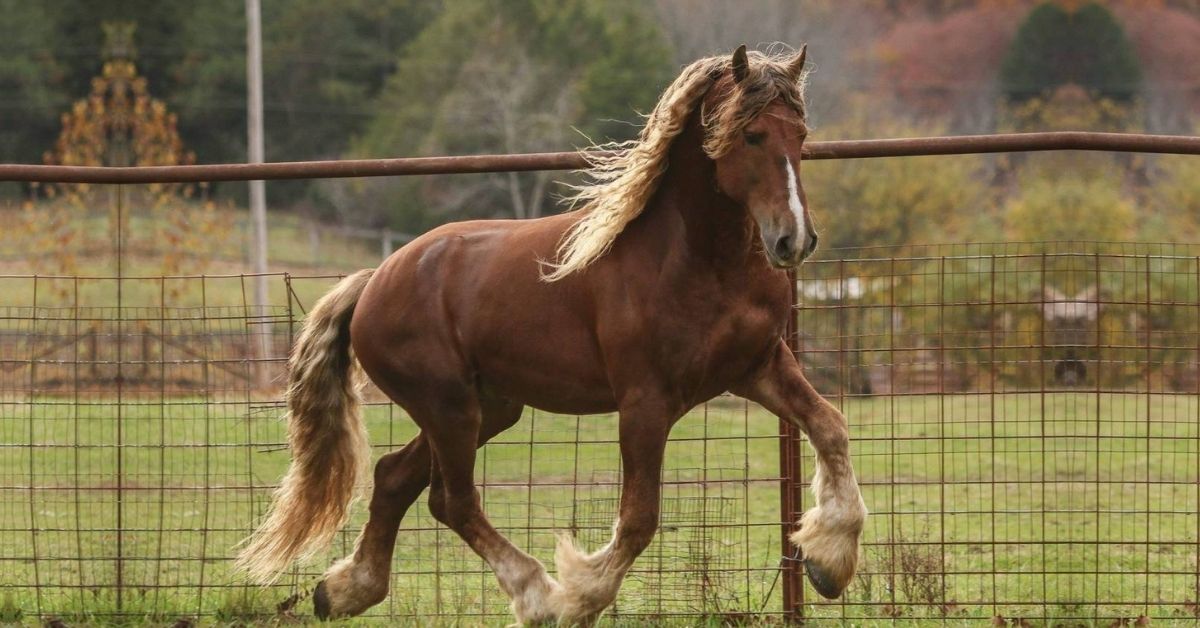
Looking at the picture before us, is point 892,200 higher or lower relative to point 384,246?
higher

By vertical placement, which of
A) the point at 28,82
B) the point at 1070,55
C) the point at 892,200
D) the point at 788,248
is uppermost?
the point at 28,82

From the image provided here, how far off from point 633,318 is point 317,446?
181 centimetres

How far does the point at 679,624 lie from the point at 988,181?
95.0 ft

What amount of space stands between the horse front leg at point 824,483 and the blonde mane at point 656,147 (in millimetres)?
761

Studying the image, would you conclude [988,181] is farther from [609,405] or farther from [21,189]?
[609,405]

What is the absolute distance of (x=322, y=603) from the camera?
5.59 m

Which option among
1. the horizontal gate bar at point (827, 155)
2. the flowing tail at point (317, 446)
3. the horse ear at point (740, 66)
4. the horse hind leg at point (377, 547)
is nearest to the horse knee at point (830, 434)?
the horizontal gate bar at point (827, 155)

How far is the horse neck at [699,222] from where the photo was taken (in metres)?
4.68

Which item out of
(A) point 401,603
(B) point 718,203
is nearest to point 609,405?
(B) point 718,203

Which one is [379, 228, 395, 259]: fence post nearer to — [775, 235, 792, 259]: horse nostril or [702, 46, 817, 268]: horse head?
[702, 46, 817, 268]: horse head

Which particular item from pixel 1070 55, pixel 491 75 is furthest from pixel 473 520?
pixel 491 75

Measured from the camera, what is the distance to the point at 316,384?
5.74 meters

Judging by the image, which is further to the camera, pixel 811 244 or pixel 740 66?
pixel 740 66

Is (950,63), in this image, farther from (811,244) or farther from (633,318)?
(811,244)
